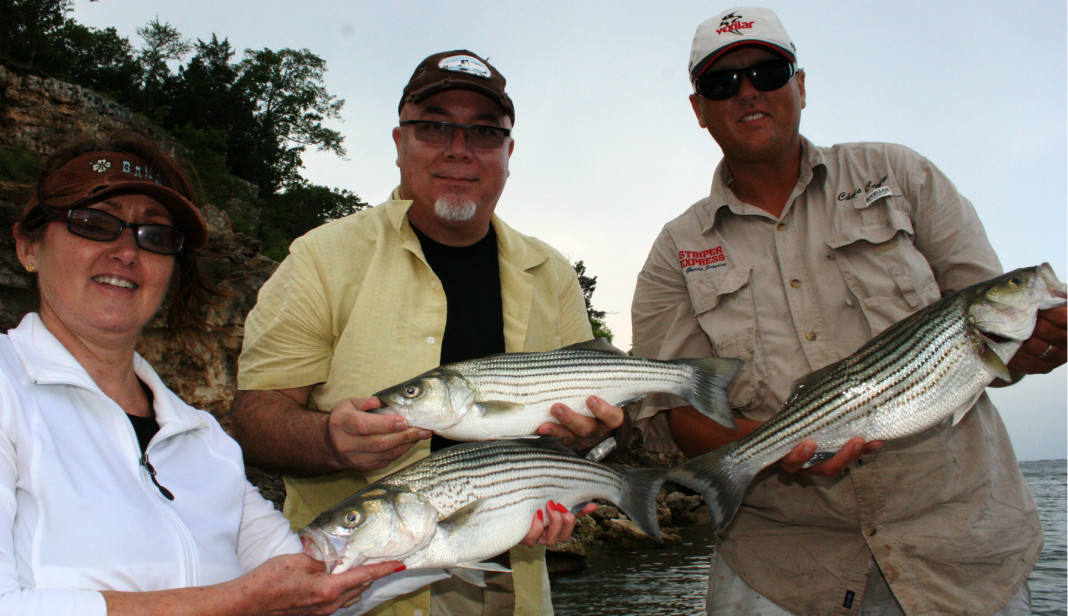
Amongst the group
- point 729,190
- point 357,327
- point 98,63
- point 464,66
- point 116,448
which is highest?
point 98,63

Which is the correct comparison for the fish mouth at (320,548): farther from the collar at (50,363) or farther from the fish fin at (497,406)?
the fish fin at (497,406)

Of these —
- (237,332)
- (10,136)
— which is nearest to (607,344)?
(237,332)

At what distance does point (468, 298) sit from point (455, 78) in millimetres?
1333

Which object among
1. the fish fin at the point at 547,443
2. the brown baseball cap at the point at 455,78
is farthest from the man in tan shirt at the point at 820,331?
the brown baseball cap at the point at 455,78

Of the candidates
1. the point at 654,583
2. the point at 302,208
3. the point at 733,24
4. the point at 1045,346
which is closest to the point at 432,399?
the point at 733,24

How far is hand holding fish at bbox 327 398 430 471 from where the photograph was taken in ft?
10.8

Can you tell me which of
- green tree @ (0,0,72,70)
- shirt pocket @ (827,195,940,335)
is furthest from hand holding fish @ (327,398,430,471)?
green tree @ (0,0,72,70)

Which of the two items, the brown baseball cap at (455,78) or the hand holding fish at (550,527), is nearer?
the hand holding fish at (550,527)

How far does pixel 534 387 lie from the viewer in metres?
3.80

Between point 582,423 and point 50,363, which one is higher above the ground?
point 50,363

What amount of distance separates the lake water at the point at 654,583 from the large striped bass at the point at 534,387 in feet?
41.6

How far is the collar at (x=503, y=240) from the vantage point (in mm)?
4297

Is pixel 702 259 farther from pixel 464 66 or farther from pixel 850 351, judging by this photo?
pixel 464 66

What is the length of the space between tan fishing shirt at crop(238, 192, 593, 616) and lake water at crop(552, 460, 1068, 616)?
1335 cm
